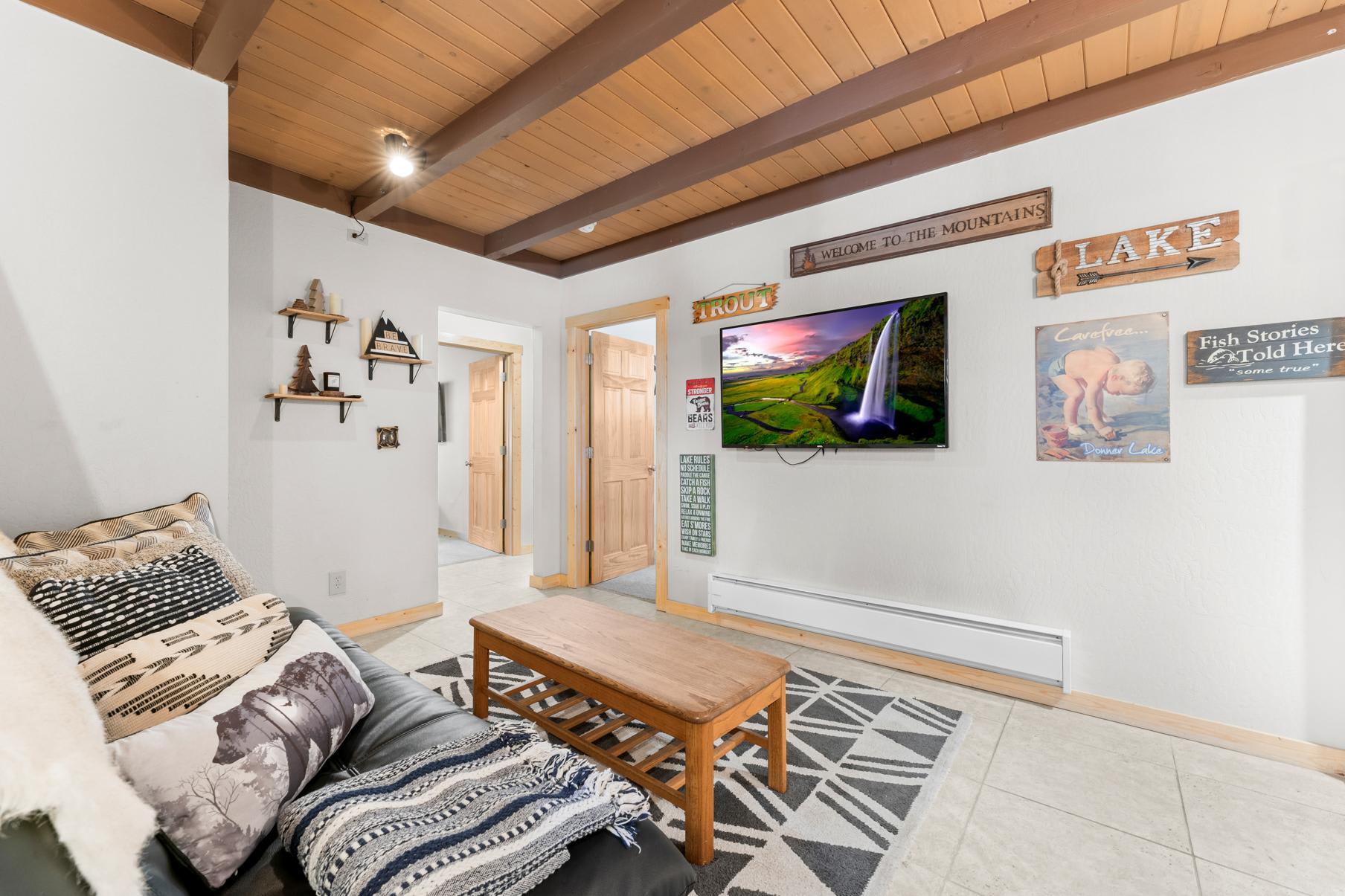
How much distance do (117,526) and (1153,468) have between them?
3650 millimetres

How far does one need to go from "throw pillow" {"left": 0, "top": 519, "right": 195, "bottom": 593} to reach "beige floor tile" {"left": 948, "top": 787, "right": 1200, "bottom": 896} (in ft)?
7.62

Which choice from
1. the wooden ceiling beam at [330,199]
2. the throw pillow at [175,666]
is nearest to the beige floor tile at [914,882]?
the throw pillow at [175,666]

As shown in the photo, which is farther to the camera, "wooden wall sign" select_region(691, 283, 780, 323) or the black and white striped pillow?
"wooden wall sign" select_region(691, 283, 780, 323)

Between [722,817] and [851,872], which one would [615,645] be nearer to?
[722,817]

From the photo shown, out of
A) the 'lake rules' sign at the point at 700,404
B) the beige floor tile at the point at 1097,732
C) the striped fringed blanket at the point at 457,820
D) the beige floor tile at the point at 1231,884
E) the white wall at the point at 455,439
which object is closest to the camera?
the striped fringed blanket at the point at 457,820

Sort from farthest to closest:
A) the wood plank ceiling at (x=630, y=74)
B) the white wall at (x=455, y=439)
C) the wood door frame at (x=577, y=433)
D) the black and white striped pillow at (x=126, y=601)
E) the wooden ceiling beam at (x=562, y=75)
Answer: the white wall at (x=455, y=439), the wood door frame at (x=577, y=433), the wood plank ceiling at (x=630, y=74), the wooden ceiling beam at (x=562, y=75), the black and white striped pillow at (x=126, y=601)

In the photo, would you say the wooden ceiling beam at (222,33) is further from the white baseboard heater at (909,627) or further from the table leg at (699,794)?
the white baseboard heater at (909,627)

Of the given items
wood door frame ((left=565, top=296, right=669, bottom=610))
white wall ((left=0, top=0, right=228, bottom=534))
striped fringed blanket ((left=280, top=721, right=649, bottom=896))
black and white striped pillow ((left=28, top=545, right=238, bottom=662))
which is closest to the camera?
striped fringed blanket ((left=280, top=721, right=649, bottom=896))

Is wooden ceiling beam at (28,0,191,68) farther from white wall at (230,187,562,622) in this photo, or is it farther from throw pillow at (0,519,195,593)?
throw pillow at (0,519,195,593)

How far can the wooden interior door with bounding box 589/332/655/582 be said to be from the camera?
4.43 meters

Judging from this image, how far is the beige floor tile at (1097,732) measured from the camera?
2029 mm

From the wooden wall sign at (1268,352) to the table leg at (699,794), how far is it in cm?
229

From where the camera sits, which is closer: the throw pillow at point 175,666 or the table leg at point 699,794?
the throw pillow at point 175,666

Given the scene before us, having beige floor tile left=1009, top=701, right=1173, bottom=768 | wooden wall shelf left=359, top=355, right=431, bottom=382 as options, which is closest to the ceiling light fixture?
wooden wall shelf left=359, top=355, right=431, bottom=382
